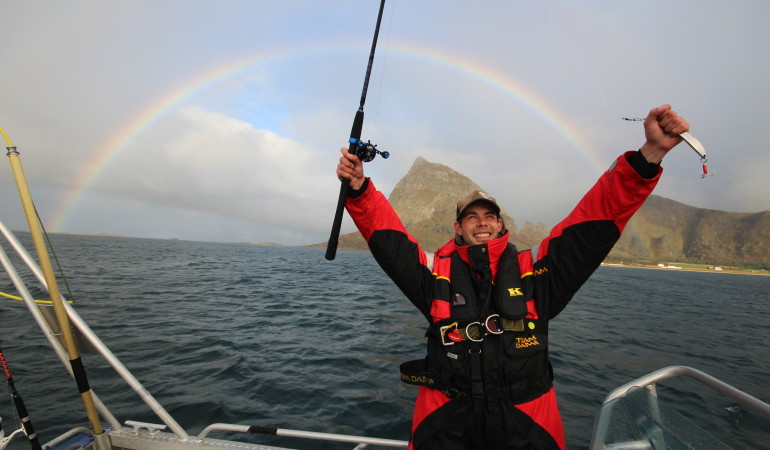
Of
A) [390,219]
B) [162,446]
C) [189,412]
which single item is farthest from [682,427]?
[189,412]

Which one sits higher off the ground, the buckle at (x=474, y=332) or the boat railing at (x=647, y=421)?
the buckle at (x=474, y=332)

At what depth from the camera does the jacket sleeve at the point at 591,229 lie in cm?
235

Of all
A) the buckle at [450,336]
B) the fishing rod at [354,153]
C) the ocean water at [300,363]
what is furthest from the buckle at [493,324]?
the ocean water at [300,363]

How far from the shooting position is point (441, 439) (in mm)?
2504

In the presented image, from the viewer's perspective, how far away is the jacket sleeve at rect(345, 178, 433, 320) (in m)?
2.94

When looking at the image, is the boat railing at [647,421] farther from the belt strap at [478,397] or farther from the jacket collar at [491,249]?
the jacket collar at [491,249]

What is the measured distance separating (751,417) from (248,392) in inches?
414

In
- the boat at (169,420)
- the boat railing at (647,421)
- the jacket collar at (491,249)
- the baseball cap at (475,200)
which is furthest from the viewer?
the baseball cap at (475,200)

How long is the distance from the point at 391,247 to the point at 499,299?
3.19 feet

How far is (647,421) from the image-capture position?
2303 mm

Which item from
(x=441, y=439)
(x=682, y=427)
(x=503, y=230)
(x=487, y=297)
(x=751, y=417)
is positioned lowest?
(x=751, y=417)

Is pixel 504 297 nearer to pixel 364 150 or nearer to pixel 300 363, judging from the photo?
pixel 364 150

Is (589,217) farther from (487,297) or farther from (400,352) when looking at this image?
(400,352)

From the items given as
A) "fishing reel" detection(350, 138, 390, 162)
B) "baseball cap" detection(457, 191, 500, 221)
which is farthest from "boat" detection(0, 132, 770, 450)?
"fishing reel" detection(350, 138, 390, 162)
